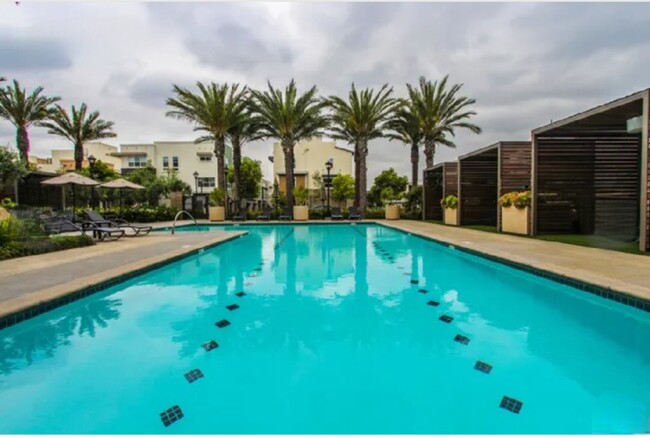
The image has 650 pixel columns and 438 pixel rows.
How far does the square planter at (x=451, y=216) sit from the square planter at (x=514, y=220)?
395cm

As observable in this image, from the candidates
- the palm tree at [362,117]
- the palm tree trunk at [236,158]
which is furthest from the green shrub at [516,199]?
the palm tree trunk at [236,158]

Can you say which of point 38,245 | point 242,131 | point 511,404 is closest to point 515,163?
point 511,404

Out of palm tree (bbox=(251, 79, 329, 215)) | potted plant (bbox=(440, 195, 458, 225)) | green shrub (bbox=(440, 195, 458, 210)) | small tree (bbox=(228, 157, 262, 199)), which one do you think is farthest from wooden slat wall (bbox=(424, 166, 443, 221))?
small tree (bbox=(228, 157, 262, 199))

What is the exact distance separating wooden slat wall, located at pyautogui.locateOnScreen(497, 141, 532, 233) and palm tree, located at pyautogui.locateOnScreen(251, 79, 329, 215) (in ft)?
35.9

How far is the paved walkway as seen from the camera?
4981mm

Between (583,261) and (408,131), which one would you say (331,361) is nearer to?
(583,261)

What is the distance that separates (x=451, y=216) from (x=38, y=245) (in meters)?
16.3

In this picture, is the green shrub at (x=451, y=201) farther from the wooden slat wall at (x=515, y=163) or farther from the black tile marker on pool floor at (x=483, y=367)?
the black tile marker on pool floor at (x=483, y=367)

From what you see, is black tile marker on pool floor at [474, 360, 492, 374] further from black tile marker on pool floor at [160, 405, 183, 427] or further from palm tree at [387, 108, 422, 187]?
palm tree at [387, 108, 422, 187]

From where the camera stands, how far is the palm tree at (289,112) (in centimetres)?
2077

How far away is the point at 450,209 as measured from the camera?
17.9 metres

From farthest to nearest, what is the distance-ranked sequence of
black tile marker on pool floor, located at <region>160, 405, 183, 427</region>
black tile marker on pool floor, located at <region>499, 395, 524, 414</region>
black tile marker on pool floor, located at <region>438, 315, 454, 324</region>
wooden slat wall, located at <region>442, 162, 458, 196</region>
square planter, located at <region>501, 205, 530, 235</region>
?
wooden slat wall, located at <region>442, 162, 458, 196</region>
square planter, located at <region>501, 205, 530, 235</region>
black tile marker on pool floor, located at <region>438, 315, 454, 324</region>
black tile marker on pool floor, located at <region>499, 395, 524, 414</region>
black tile marker on pool floor, located at <region>160, 405, 183, 427</region>

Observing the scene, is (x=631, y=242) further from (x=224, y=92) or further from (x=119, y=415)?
(x=224, y=92)

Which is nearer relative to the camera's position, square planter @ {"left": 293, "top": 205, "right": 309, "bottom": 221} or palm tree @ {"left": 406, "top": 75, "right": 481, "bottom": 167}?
palm tree @ {"left": 406, "top": 75, "right": 481, "bottom": 167}
